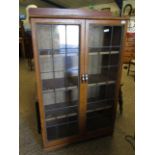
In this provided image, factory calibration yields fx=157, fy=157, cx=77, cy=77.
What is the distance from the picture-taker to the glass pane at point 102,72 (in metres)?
1.73

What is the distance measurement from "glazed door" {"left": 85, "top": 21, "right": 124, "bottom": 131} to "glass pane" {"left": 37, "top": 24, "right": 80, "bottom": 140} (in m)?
0.17

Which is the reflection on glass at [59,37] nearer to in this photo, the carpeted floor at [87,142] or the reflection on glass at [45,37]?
the reflection on glass at [45,37]

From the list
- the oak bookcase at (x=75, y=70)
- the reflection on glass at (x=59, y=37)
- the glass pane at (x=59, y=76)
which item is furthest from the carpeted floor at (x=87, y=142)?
the reflection on glass at (x=59, y=37)

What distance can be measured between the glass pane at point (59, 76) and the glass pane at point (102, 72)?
0.60 feet

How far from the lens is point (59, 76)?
1.79 meters

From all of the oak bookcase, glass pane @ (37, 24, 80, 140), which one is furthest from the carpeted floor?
glass pane @ (37, 24, 80, 140)

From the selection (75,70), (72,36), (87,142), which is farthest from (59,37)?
(87,142)

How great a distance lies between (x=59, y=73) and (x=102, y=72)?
1.78 ft

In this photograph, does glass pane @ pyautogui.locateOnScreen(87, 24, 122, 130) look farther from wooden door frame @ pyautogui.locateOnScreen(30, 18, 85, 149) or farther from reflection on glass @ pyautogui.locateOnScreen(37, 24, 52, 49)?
reflection on glass @ pyautogui.locateOnScreen(37, 24, 52, 49)

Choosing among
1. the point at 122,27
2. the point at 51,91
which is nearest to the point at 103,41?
the point at 122,27

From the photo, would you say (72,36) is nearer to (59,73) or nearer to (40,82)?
(59,73)

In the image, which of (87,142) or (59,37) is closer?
(59,37)
